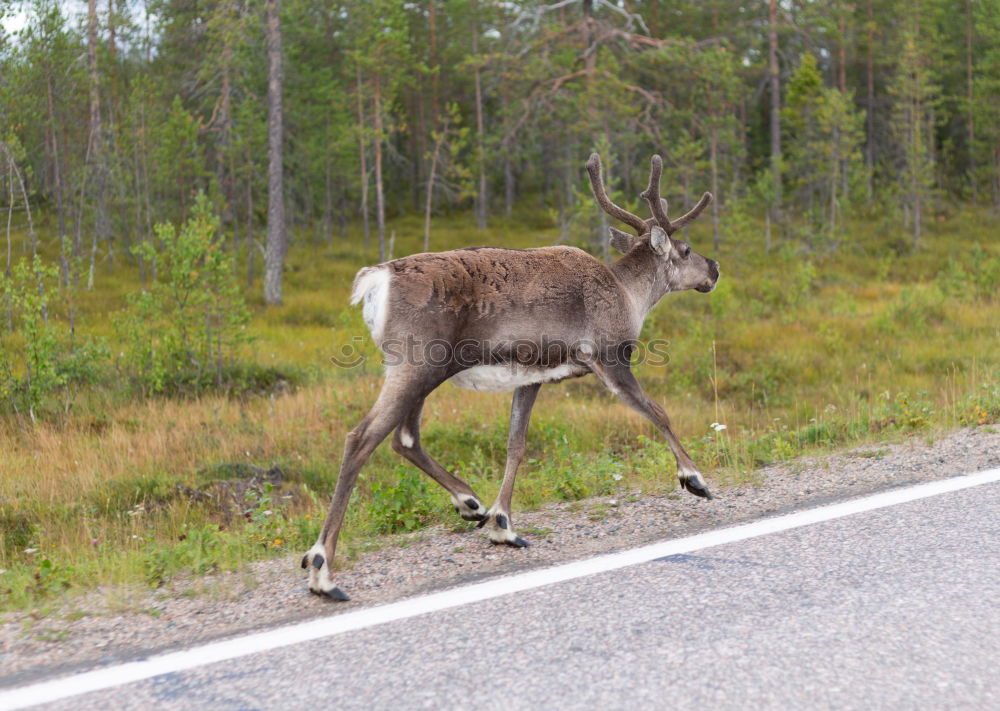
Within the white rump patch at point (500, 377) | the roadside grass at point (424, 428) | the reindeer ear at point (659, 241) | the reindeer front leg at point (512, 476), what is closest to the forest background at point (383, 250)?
the roadside grass at point (424, 428)

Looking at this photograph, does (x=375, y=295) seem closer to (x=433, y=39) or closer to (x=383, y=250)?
(x=383, y=250)

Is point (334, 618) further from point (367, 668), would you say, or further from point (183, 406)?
point (183, 406)

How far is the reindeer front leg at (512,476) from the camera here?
4430 mm

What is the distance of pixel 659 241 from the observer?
5.25 m

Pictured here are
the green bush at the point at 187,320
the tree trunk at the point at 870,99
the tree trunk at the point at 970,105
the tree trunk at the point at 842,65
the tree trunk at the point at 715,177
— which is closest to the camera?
the green bush at the point at 187,320

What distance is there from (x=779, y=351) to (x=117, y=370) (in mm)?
10340

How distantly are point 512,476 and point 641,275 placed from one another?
58.6 inches

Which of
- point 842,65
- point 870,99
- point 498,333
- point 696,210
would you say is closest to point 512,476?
point 498,333

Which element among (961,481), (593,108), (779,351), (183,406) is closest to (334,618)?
(961,481)

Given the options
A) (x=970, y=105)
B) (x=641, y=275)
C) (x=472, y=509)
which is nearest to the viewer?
(x=472, y=509)

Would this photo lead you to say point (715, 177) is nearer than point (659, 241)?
No

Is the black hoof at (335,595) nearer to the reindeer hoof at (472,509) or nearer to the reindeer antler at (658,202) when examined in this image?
the reindeer hoof at (472,509)

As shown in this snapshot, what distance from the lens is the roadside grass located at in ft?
17.3

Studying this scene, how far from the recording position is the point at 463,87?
45656mm
